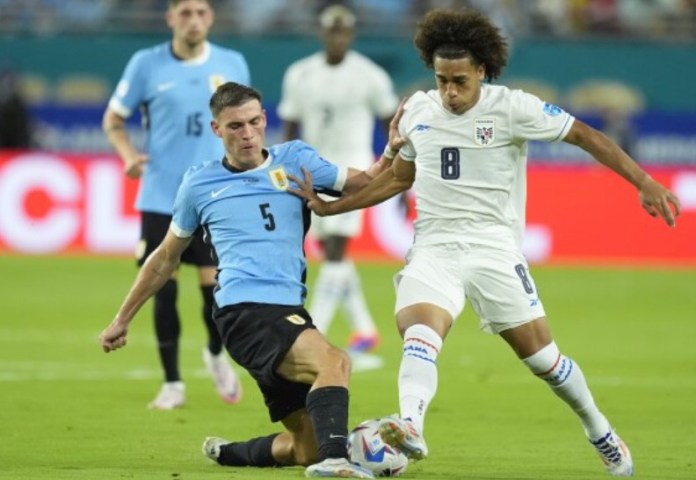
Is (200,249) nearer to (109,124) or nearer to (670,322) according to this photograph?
(109,124)

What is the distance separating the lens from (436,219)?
27.1 ft

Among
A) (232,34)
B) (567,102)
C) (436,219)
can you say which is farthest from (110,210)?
(436,219)

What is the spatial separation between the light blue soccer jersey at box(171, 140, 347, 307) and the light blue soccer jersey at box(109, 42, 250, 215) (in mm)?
2973

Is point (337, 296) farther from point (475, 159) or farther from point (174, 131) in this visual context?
point (475, 159)

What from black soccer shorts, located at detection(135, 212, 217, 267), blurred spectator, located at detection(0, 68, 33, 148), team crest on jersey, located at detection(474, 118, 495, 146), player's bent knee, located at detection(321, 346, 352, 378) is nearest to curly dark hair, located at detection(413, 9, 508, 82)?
team crest on jersey, located at detection(474, 118, 495, 146)

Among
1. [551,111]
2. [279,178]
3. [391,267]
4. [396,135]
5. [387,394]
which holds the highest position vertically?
[551,111]

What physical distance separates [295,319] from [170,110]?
12.3 feet

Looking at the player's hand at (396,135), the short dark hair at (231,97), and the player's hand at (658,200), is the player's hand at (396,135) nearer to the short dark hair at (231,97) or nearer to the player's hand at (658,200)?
the short dark hair at (231,97)

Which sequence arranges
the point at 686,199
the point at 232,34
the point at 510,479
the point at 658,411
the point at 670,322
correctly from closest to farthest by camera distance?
the point at 510,479 < the point at 658,411 < the point at 670,322 < the point at 686,199 < the point at 232,34

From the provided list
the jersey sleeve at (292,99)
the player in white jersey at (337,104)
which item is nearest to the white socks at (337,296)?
the player in white jersey at (337,104)

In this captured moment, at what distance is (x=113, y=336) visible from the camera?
26.4 ft

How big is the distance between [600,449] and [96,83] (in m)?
20.1

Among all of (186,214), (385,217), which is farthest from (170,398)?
(385,217)

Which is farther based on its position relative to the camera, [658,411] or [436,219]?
[658,411]
